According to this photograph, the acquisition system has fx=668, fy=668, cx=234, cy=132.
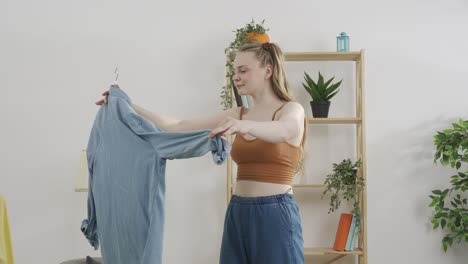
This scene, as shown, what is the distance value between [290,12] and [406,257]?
177 centimetres

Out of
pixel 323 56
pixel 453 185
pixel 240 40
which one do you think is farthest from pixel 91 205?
pixel 453 185

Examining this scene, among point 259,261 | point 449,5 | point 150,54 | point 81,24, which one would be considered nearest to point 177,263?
point 150,54

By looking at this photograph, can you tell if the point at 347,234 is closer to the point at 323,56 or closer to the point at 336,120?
the point at 336,120

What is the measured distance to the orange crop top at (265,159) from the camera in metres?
2.42

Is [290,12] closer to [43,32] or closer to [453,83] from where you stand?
[453,83]

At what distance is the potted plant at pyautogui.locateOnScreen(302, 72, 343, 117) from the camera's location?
13.6ft

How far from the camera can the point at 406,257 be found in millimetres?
4340

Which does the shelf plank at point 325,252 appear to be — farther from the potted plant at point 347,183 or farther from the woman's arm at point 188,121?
the woman's arm at point 188,121

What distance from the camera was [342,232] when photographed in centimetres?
412

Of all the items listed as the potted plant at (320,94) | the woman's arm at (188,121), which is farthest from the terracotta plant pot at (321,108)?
the woman's arm at (188,121)

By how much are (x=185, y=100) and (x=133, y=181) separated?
211 centimetres

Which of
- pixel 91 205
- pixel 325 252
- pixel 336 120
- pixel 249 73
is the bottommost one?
pixel 325 252

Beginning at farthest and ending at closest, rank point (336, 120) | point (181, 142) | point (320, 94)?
1. point (320, 94)
2. point (336, 120)
3. point (181, 142)

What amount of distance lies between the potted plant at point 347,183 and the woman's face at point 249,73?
164 centimetres
